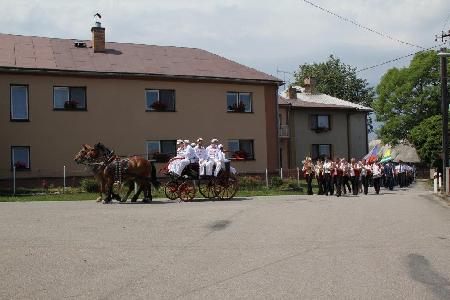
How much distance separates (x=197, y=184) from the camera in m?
22.8

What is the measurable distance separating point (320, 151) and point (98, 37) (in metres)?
24.6

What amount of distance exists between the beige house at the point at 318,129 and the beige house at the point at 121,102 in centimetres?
1342

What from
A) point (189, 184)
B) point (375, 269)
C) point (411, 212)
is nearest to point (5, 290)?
point (375, 269)

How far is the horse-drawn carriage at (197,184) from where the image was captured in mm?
21641

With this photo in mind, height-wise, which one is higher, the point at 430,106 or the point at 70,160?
the point at 430,106

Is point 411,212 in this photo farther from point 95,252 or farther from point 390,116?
point 390,116

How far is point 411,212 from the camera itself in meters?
17.9

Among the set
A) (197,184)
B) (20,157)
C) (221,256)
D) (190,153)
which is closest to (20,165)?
(20,157)

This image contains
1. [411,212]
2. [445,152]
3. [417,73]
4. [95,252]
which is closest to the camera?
[95,252]

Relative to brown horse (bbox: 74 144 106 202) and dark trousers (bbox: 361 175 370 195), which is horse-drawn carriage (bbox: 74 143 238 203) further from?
dark trousers (bbox: 361 175 370 195)

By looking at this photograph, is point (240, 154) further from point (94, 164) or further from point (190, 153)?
point (94, 164)

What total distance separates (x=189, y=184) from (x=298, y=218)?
7216 mm

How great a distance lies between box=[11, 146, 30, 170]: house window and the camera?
30.9m

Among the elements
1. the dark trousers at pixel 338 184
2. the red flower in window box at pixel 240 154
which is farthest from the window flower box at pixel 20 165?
the dark trousers at pixel 338 184
